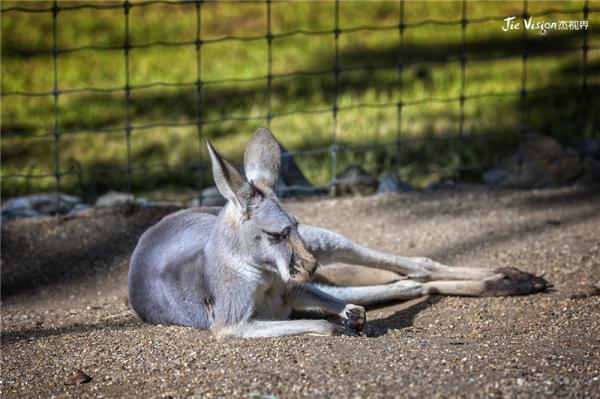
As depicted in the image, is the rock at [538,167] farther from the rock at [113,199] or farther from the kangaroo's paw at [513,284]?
the rock at [113,199]

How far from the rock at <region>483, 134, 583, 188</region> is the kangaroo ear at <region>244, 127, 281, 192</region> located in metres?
2.81

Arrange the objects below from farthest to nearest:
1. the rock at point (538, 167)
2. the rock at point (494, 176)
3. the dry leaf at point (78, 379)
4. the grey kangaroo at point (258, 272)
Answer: the rock at point (494, 176) < the rock at point (538, 167) < the grey kangaroo at point (258, 272) < the dry leaf at point (78, 379)

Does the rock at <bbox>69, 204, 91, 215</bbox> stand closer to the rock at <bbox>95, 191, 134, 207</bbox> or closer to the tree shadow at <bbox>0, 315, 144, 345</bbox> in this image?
the rock at <bbox>95, 191, 134, 207</bbox>

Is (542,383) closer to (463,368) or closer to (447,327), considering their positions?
(463,368)

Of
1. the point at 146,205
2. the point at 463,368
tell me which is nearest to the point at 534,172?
the point at 146,205

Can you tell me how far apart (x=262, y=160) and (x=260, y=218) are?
12.7 inches

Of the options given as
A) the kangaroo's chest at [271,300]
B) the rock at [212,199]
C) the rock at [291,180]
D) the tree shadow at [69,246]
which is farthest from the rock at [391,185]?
the kangaroo's chest at [271,300]

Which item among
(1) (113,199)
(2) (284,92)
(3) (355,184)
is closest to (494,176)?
(3) (355,184)

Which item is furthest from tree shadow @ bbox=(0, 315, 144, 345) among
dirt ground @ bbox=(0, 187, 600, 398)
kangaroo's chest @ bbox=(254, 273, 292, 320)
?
kangaroo's chest @ bbox=(254, 273, 292, 320)

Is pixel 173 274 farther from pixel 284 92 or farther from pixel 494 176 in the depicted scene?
pixel 284 92

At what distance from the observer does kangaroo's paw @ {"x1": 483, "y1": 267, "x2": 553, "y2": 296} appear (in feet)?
16.0

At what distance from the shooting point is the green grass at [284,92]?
7.45 metres

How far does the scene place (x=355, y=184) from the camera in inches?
265

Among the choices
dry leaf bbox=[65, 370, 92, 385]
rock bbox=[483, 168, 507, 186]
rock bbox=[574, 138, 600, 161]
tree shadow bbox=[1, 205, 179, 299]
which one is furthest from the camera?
rock bbox=[574, 138, 600, 161]
